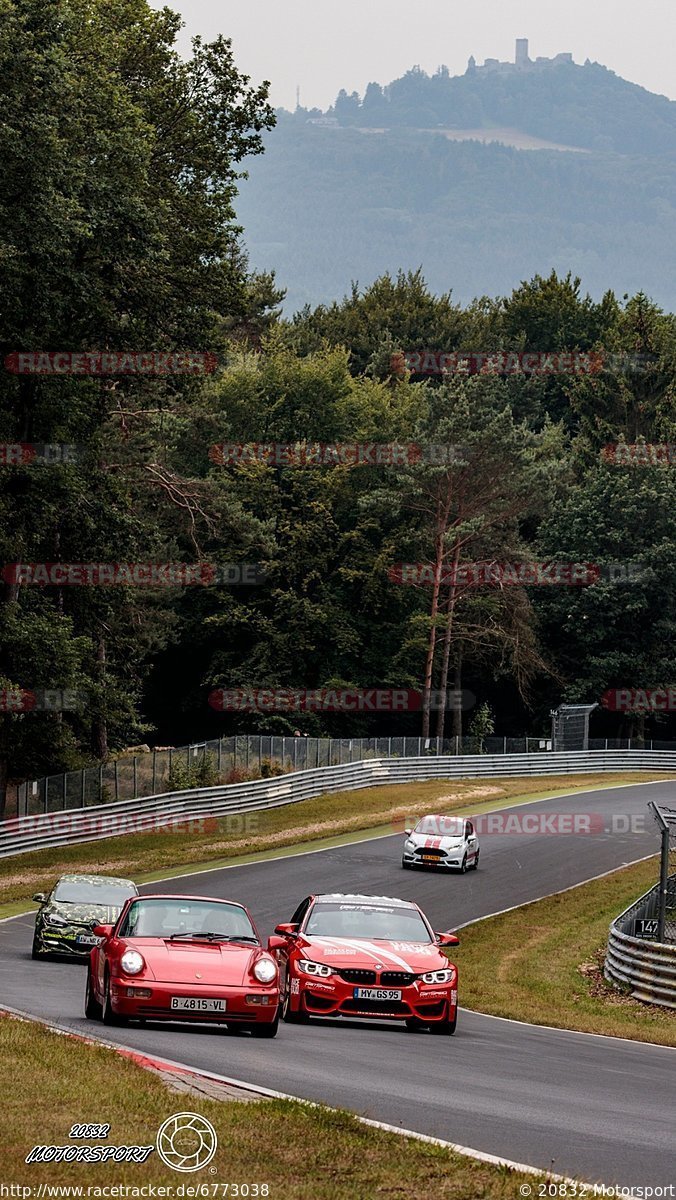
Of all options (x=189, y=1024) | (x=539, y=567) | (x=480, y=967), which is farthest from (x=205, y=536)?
(x=189, y=1024)

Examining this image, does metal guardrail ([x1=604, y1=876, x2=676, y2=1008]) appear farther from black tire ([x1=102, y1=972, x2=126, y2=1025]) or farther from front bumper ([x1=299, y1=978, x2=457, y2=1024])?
black tire ([x1=102, y1=972, x2=126, y2=1025])

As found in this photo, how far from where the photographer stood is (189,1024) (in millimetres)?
14258

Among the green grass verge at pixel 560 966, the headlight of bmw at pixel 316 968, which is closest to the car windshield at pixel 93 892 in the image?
the green grass verge at pixel 560 966

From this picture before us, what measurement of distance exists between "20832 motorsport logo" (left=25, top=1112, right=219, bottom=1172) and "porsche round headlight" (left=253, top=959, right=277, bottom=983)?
5.00 meters

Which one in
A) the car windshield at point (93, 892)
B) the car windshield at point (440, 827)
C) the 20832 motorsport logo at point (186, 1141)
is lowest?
the car windshield at point (440, 827)

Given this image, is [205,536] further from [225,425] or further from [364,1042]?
[364,1042]

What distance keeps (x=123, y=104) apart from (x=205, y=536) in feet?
121

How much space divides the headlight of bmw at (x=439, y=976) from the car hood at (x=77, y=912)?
915 centimetres

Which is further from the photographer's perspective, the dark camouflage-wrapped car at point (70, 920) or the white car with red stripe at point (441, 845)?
the white car with red stripe at point (441, 845)

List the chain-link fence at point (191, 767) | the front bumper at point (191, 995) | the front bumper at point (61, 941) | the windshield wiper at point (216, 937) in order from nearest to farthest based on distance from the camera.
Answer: the front bumper at point (191, 995) → the windshield wiper at point (216, 937) → the front bumper at point (61, 941) → the chain-link fence at point (191, 767)

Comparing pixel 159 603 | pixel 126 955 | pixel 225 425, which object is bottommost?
pixel 126 955

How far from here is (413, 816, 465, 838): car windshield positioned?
125 ft

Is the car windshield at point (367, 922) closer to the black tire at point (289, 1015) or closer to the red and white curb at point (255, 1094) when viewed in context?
the black tire at point (289, 1015)

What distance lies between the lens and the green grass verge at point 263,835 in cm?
3850
